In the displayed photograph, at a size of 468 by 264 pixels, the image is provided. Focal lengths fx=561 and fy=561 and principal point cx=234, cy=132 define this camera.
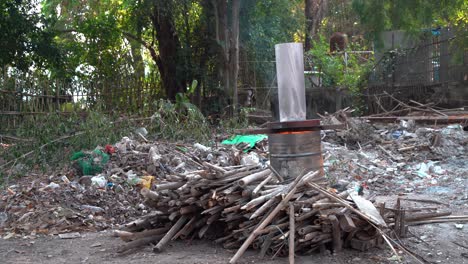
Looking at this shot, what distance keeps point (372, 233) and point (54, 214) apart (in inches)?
159

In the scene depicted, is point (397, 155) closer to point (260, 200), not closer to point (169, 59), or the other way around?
point (260, 200)

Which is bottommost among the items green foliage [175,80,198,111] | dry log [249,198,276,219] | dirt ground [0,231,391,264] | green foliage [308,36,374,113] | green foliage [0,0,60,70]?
dirt ground [0,231,391,264]

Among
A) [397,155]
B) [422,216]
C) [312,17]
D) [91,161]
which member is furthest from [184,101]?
[312,17]

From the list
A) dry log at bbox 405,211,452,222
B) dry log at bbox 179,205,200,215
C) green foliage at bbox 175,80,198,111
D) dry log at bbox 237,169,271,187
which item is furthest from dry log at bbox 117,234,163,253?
green foliage at bbox 175,80,198,111

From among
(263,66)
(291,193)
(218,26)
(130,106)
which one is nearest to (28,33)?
(130,106)

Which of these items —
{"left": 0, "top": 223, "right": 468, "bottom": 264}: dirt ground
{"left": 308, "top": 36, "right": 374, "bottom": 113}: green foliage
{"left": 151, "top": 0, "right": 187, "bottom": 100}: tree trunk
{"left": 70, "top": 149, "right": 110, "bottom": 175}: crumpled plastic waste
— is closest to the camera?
{"left": 0, "top": 223, "right": 468, "bottom": 264}: dirt ground

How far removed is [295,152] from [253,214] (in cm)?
116

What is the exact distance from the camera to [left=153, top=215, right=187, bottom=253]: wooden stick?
5.33 m

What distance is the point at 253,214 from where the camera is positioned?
4777 mm

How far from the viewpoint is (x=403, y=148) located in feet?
36.6

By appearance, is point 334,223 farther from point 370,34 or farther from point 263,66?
point 263,66

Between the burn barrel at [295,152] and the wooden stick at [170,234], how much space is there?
3.61 ft

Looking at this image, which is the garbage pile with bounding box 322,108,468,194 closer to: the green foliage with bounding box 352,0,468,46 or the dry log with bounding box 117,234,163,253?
the green foliage with bounding box 352,0,468,46

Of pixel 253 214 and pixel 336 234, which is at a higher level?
pixel 253 214
